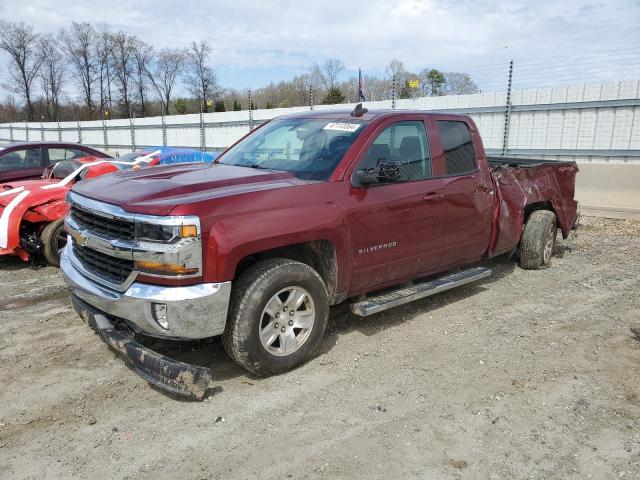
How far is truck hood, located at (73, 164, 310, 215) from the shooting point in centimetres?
345

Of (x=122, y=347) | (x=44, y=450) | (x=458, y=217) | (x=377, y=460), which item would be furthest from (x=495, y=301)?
(x=44, y=450)

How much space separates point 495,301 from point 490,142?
7.67m

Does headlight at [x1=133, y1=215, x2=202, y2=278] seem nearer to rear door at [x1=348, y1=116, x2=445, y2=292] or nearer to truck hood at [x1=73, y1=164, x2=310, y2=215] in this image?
truck hood at [x1=73, y1=164, x2=310, y2=215]

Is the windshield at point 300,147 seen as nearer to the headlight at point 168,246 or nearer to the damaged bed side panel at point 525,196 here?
the headlight at point 168,246

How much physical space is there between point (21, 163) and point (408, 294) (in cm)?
831

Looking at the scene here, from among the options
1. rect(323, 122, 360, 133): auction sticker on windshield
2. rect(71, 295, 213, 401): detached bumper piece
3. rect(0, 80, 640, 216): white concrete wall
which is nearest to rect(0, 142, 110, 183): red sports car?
rect(0, 80, 640, 216): white concrete wall

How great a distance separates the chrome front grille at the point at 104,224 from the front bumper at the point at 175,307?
0.36 metres

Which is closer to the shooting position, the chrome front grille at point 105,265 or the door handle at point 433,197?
the chrome front grille at point 105,265

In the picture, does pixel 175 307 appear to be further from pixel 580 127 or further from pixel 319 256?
pixel 580 127

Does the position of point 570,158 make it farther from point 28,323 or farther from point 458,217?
point 28,323

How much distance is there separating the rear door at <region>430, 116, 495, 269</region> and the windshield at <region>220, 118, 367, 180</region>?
1.06m

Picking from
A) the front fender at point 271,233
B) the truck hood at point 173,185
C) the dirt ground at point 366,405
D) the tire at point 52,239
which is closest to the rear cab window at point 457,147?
the dirt ground at point 366,405

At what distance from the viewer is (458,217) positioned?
5.11m

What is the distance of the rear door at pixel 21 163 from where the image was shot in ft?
31.2
